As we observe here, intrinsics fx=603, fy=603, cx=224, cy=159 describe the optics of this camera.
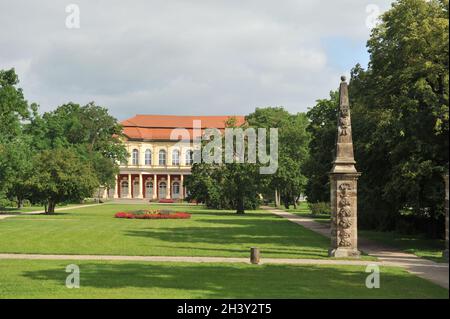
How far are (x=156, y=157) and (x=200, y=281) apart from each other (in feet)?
330

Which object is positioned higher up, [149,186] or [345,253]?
[149,186]

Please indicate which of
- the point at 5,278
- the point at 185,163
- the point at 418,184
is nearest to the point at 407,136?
the point at 418,184

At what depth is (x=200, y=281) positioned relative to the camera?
14648 mm

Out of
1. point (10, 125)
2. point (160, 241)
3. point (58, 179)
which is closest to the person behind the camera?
point (160, 241)

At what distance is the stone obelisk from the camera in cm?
2091

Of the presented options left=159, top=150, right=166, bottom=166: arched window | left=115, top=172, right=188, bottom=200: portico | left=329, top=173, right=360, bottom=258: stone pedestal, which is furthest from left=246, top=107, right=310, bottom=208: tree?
left=159, top=150, right=166, bottom=166: arched window

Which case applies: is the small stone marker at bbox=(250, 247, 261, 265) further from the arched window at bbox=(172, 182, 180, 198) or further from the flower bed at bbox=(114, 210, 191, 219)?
the arched window at bbox=(172, 182, 180, 198)

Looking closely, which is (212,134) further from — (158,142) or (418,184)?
(158,142)

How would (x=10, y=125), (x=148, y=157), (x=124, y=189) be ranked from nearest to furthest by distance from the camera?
1. (x=10, y=125)
2. (x=124, y=189)
3. (x=148, y=157)

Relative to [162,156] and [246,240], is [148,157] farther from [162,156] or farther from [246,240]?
[246,240]

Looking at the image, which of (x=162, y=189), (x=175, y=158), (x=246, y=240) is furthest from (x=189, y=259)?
(x=175, y=158)

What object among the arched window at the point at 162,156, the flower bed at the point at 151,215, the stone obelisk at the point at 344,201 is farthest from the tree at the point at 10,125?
the arched window at the point at 162,156

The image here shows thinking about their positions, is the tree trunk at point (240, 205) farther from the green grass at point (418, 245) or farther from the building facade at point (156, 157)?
the building facade at point (156, 157)

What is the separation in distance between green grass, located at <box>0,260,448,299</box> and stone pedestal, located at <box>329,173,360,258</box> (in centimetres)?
301
